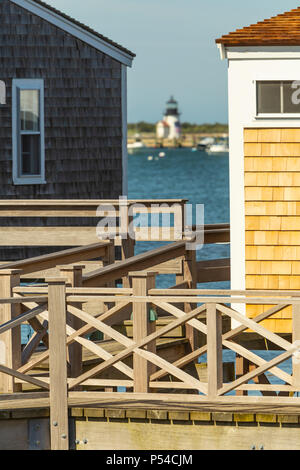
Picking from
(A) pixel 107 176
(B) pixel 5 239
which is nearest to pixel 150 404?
(B) pixel 5 239

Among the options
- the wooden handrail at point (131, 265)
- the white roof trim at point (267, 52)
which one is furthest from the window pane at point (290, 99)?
the wooden handrail at point (131, 265)

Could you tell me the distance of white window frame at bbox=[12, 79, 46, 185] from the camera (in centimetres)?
1581

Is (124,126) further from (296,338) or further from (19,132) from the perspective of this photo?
(296,338)

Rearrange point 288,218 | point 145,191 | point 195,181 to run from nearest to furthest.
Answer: point 288,218 < point 145,191 < point 195,181

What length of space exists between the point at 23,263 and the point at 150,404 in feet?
6.06

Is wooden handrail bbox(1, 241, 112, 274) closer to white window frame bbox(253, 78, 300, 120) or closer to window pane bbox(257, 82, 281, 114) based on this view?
white window frame bbox(253, 78, 300, 120)

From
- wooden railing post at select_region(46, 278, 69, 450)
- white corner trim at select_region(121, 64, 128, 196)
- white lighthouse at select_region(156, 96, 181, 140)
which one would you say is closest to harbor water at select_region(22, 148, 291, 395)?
white corner trim at select_region(121, 64, 128, 196)

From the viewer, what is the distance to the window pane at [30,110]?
16016 millimetres

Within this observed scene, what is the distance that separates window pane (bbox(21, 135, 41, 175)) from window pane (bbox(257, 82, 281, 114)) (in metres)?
6.68

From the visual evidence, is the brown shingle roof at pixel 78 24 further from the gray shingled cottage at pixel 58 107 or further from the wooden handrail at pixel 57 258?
the wooden handrail at pixel 57 258

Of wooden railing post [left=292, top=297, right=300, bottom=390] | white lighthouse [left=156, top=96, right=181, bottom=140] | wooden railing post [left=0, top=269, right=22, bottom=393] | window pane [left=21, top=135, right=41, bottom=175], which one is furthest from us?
white lighthouse [left=156, top=96, right=181, bottom=140]

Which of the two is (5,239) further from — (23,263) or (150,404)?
(150,404)

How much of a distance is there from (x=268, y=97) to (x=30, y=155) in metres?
6.82

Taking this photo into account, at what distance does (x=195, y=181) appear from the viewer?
103188mm
